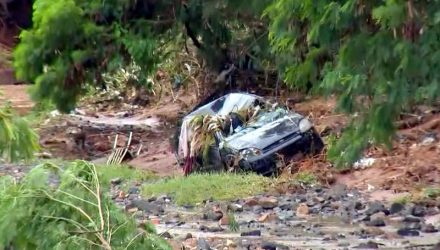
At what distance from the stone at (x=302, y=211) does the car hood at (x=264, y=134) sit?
3.36m

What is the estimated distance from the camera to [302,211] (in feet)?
44.0

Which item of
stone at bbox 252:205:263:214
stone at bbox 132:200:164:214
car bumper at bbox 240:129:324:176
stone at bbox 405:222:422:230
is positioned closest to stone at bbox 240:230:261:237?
stone at bbox 405:222:422:230

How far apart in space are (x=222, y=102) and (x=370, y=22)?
11.6 m

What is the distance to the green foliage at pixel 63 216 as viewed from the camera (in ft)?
19.7

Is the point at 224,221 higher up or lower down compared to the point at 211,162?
higher up

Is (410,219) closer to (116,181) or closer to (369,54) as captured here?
(369,54)

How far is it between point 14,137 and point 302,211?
7.56 meters

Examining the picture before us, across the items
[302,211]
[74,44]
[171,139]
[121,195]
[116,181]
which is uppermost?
[74,44]

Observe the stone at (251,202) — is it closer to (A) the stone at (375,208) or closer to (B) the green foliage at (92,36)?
(A) the stone at (375,208)

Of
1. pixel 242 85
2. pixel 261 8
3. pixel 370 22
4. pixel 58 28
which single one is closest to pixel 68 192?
pixel 370 22

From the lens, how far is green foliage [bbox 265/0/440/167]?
761 centimetres

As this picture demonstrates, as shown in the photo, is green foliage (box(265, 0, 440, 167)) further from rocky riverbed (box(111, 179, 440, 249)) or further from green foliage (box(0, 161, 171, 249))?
green foliage (box(0, 161, 171, 249))

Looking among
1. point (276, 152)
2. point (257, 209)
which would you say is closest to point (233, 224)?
point (257, 209)

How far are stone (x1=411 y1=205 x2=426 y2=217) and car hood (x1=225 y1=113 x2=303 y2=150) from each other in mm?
4154
